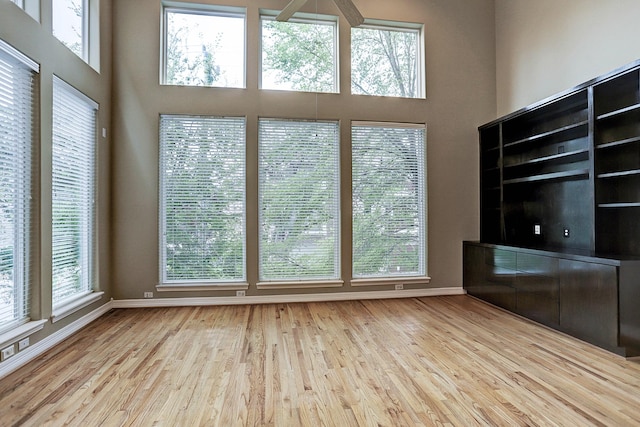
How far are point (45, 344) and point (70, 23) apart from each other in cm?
333

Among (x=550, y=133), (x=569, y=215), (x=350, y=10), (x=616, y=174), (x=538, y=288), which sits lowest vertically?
(x=538, y=288)

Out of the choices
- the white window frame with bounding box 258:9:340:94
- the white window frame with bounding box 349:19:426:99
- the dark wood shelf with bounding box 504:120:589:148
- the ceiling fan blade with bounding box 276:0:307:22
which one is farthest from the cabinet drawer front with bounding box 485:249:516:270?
the ceiling fan blade with bounding box 276:0:307:22

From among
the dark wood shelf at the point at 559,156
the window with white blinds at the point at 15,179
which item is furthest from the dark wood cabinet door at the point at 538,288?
the window with white blinds at the point at 15,179

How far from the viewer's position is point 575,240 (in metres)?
3.90

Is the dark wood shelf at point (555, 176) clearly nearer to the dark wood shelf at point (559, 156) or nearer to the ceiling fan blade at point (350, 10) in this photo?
the dark wood shelf at point (559, 156)

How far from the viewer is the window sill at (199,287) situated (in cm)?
446

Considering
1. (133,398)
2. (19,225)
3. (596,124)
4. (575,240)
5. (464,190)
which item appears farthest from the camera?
(464,190)

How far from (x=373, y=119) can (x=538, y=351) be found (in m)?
3.39

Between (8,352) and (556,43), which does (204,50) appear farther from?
(556,43)

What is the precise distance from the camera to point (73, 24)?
379 cm

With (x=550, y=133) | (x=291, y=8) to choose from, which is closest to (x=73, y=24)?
(x=291, y=8)

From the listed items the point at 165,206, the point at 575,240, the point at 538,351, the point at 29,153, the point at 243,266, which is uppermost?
the point at 29,153

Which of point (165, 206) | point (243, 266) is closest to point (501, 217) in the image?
point (243, 266)

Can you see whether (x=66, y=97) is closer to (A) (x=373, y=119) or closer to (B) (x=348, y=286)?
(A) (x=373, y=119)
